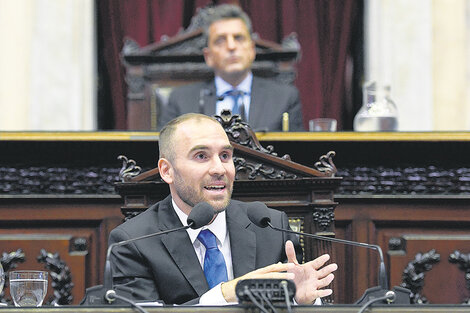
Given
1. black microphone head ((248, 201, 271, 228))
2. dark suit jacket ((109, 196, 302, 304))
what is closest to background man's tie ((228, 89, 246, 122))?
→ dark suit jacket ((109, 196, 302, 304))

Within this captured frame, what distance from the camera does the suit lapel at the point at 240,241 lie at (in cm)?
284

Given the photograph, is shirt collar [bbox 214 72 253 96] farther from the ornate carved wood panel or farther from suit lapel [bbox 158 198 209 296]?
suit lapel [bbox 158 198 209 296]

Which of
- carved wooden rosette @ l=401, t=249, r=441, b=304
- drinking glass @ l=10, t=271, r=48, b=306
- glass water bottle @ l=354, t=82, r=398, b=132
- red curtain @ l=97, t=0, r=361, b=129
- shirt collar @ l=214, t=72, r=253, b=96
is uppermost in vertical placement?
red curtain @ l=97, t=0, r=361, b=129

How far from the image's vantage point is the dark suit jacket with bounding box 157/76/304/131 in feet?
15.2

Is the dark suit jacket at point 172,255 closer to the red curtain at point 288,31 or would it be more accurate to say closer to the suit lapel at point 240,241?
the suit lapel at point 240,241

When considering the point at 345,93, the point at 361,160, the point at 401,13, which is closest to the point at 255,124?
the point at 361,160

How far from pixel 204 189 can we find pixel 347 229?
110 centimetres

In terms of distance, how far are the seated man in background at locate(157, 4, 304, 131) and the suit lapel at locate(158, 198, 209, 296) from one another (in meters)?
1.74

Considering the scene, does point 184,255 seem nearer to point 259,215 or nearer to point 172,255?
point 172,255

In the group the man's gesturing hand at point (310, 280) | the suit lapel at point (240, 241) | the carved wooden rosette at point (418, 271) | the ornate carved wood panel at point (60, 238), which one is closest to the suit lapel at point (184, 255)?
the suit lapel at point (240, 241)

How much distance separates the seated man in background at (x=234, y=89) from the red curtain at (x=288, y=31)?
222 centimetres

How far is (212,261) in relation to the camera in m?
2.84

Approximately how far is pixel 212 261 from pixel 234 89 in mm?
2158

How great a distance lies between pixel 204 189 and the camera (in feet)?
9.56
